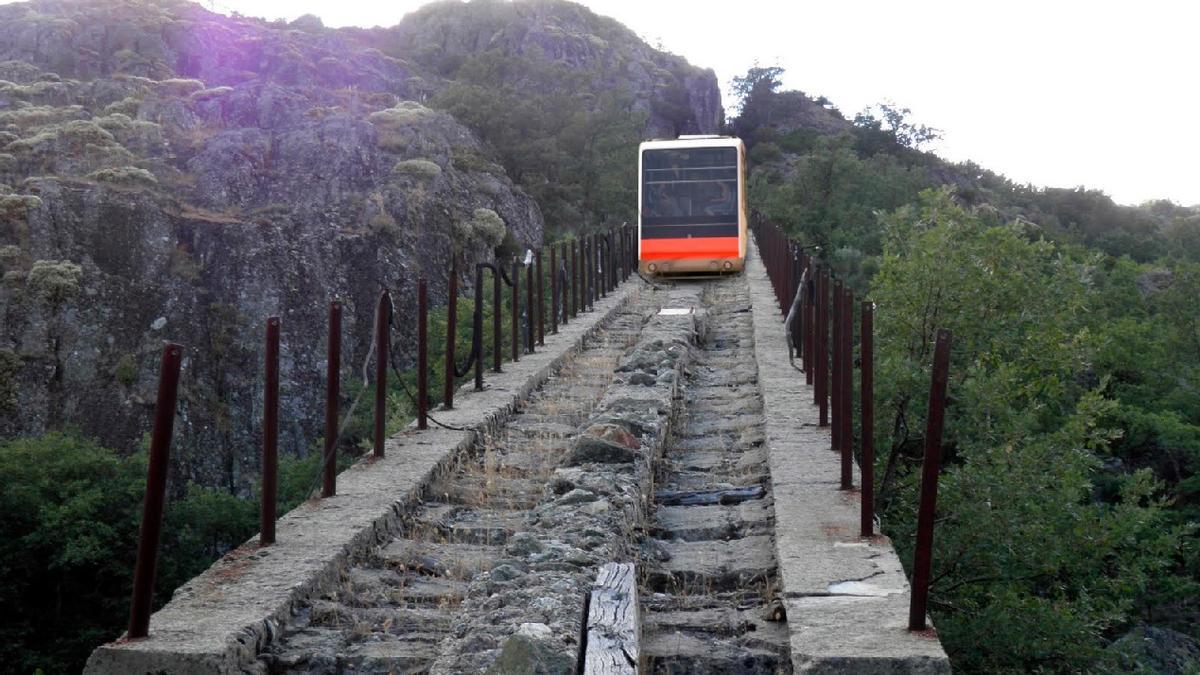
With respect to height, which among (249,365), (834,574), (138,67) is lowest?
(249,365)

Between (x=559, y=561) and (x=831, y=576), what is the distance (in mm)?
1138

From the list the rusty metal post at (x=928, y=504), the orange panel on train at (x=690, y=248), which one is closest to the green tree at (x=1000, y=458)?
the orange panel on train at (x=690, y=248)

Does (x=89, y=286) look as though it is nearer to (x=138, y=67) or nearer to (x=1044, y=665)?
(x=1044, y=665)

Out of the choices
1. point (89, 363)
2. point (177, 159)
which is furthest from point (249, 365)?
point (177, 159)

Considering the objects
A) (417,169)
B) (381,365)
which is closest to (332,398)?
(381,365)

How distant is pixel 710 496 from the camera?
7.04 metres

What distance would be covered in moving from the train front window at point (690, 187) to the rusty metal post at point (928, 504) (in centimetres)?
1672

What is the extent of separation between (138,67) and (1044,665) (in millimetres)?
46986

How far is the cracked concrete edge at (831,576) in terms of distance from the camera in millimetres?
3838

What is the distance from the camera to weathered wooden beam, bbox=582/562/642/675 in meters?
3.94

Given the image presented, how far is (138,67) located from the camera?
49.7 meters

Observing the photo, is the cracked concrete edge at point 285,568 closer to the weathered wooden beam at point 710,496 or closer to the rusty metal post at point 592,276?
the weathered wooden beam at point 710,496

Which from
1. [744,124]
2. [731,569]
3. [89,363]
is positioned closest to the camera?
[731,569]

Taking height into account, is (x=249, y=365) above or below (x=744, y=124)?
below
